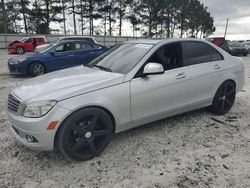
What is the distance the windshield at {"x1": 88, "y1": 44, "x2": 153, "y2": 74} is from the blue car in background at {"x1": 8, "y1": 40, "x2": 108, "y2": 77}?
4381 millimetres

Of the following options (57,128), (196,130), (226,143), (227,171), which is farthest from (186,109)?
(57,128)

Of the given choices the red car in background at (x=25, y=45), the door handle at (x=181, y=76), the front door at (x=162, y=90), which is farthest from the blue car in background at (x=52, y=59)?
the red car in background at (x=25, y=45)

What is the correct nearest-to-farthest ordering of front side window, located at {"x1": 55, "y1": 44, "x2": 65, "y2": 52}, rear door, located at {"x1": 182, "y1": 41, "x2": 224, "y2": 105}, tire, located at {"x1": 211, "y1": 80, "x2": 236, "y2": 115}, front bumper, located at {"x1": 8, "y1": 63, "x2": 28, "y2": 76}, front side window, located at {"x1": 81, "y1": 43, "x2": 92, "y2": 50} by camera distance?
rear door, located at {"x1": 182, "y1": 41, "x2": 224, "y2": 105} < tire, located at {"x1": 211, "y1": 80, "x2": 236, "y2": 115} < front bumper, located at {"x1": 8, "y1": 63, "x2": 28, "y2": 76} < front side window, located at {"x1": 55, "y1": 44, "x2": 65, "y2": 52} < front side window, located at {"x1": 81, "y1": 43, "x2": 92, "y2": 50}

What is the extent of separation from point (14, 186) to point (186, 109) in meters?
2.85

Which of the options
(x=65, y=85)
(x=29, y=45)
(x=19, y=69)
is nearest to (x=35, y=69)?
(x=19, y=69)

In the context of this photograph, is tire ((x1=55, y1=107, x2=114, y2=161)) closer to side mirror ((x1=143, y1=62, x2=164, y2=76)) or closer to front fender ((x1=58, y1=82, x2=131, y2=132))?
front fender ((x1=58, y1=82, x2=131, y2=132))

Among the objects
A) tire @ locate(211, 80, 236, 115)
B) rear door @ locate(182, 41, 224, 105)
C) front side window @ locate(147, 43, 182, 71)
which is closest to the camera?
front side window @ locate(147, 43, 182, 71)

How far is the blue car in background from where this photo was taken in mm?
8516

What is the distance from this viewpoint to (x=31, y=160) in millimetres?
3072

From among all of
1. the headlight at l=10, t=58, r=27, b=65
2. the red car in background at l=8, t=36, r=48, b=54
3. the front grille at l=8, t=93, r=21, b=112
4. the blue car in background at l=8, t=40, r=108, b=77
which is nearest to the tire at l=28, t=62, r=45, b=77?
the blue car in background at l=8, t=40, r=108, b=77

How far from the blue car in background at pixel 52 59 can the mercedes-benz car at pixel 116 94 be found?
5015 millimetres

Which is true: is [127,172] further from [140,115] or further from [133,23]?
[133,23]

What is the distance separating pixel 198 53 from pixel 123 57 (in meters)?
1.45

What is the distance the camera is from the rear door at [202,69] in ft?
A: 12.8
